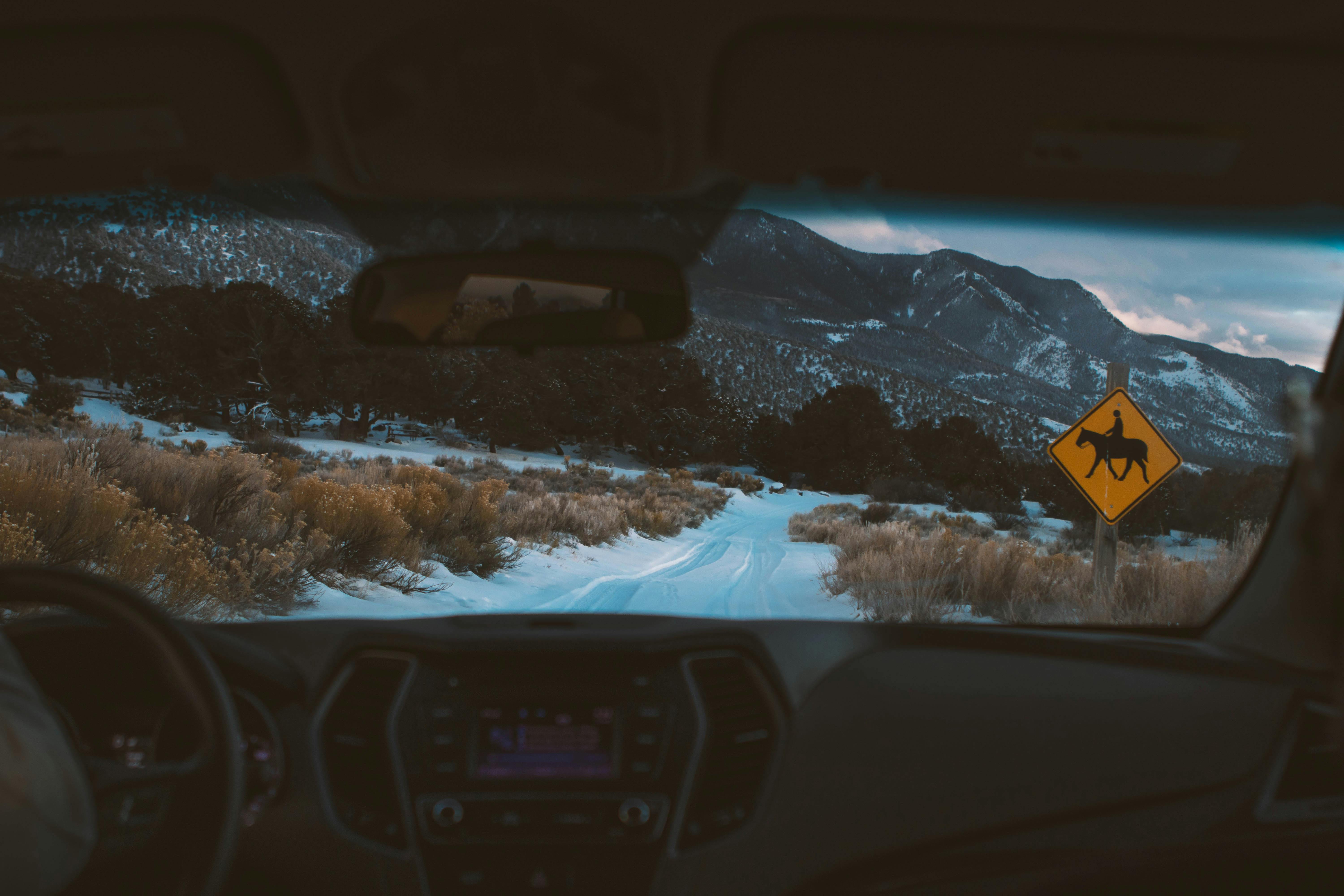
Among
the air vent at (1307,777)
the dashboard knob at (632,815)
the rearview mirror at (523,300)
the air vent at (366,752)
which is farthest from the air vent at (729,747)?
the air vent at (1307,777)

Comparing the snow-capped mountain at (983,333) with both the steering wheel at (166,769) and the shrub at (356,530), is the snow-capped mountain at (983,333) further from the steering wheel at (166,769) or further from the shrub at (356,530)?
the shrub at (356,530)

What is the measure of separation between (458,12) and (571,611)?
1929 mm

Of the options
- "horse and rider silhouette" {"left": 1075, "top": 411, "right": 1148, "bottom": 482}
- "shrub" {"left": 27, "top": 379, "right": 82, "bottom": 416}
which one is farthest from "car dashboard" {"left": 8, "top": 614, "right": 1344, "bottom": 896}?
"shrub" {"left": 27, "top": 379, "right": 82, "bottom": 416}

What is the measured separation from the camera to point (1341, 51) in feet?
8.46

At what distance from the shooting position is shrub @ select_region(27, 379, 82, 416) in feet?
14.1

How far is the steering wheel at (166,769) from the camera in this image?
1.76m

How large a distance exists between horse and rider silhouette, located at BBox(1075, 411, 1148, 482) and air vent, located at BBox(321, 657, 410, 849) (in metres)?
2.61

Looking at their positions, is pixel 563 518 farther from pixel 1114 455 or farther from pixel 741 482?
pixel 1114 455

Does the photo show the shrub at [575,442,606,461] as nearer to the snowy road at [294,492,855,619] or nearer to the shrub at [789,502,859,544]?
the snowy road at [294,492,855,619]

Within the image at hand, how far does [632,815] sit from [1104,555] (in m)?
2.16

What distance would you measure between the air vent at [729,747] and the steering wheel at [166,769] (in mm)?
1242

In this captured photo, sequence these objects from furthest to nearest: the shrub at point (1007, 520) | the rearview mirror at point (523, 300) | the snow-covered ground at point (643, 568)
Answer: the shrub at point (1007, 520), the snow-covered ground at point (643, 568), the rearview mirror at point (523, 300)

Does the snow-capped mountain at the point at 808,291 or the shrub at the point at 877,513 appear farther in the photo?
the shrub at the point at 877,513

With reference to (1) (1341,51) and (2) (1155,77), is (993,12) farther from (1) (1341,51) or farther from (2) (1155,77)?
(1) (1341,51)
